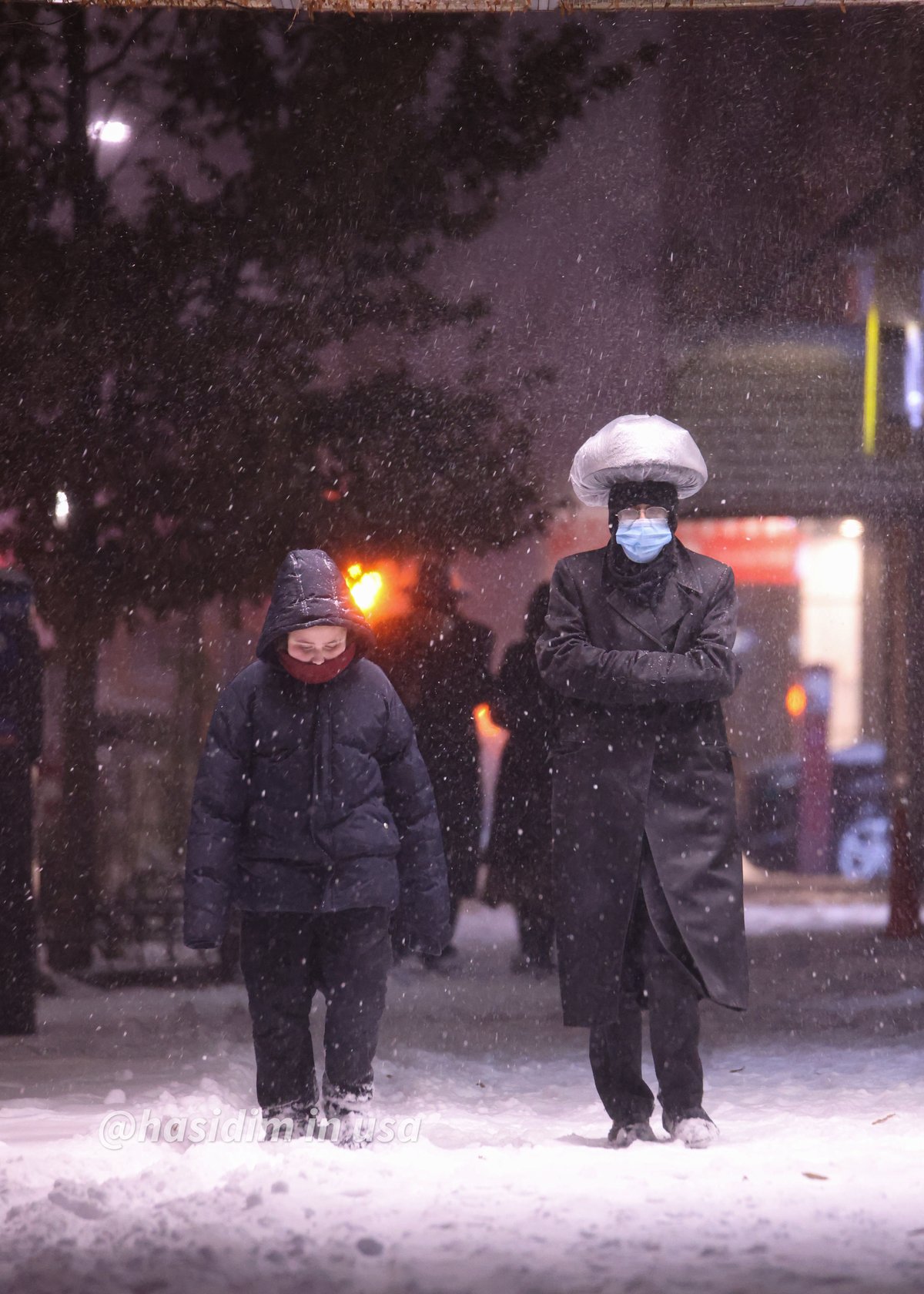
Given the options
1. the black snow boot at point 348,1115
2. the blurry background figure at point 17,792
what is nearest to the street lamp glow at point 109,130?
the blurry background figure at point 17,792

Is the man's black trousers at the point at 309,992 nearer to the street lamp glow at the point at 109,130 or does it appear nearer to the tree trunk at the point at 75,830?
the tree trunk at the point at 75,830

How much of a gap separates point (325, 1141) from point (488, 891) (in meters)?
1.94

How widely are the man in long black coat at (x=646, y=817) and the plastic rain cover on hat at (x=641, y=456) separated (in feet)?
0.18

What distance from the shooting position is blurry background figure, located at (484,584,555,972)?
6.26 meters

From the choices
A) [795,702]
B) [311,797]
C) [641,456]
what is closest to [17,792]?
[311,797]

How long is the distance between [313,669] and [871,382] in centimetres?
305

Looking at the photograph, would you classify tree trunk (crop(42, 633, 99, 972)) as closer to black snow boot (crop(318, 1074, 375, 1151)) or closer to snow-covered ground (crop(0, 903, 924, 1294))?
snow-covered ground (crop(0, 903, 924, 1294))

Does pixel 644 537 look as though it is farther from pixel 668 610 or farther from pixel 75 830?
pixel 75 830

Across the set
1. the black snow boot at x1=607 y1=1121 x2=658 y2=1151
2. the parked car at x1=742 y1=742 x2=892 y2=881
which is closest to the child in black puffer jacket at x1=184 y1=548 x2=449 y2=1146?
the black snow boot at x1=607 y1=1121 x2=658 y2=1151

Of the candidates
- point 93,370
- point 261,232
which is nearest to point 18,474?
point 93,370

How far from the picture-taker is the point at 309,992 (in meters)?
4.73

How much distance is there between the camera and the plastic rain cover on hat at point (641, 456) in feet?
15.3

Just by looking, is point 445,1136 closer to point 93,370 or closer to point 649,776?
point 649,776

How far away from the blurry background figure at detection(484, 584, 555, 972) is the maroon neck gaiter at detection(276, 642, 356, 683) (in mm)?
1611
